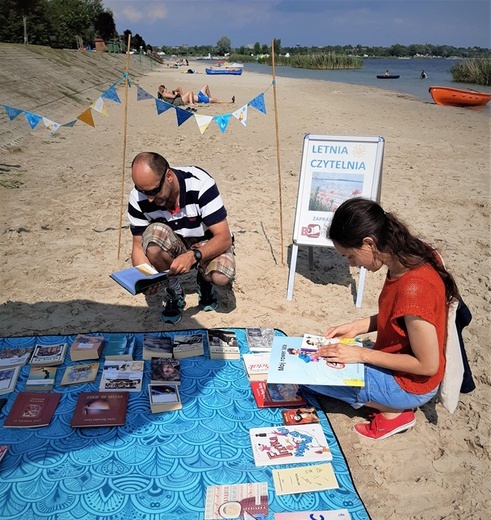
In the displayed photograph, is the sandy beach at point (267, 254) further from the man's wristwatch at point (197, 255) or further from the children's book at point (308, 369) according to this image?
the man's wristwatch at point (197, 255)

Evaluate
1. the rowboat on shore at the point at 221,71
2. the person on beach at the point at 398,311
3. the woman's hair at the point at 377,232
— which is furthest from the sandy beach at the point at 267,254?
the rowboat on shore at the point at 221,71

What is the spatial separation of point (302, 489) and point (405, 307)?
1023mm

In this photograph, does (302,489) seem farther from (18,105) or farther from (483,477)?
(18,105)

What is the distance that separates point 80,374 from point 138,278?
72 cm

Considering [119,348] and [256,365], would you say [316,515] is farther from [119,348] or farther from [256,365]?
[119,348]

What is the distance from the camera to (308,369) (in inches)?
99.6

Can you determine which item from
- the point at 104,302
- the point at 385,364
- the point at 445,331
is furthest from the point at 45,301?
the point at 445,331

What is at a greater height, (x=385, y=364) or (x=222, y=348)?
(x=385, y=364)

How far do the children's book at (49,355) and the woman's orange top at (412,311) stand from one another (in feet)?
6.89

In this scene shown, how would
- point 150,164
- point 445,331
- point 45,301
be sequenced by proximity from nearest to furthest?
point 445,331, point 150,164, point 45,301

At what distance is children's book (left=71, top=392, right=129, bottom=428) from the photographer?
8.41ft

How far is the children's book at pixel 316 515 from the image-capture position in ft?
6.78

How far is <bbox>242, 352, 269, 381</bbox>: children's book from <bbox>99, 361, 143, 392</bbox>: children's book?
0.71 m

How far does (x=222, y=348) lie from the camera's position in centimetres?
322
